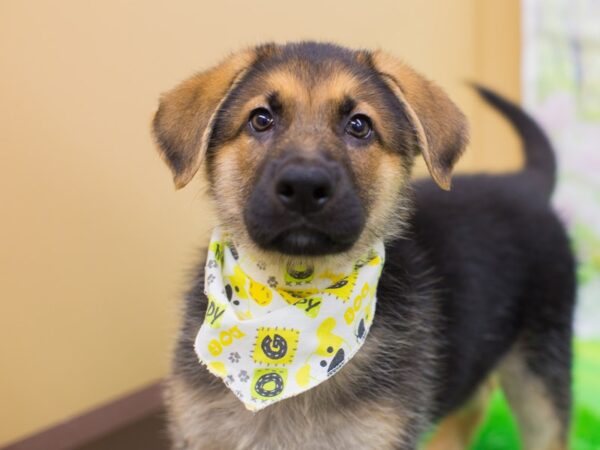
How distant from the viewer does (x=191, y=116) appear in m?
2.08

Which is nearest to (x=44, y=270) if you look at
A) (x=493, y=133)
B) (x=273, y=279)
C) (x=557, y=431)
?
(x=273, y=279)

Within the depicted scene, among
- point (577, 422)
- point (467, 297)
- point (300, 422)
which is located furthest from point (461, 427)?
point (300, 422)

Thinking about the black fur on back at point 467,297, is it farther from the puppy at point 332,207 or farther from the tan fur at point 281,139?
the tan fur at point 281,139

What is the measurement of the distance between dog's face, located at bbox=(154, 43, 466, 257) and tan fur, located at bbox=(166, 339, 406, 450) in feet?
1.52

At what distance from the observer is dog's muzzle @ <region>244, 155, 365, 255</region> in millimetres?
1771

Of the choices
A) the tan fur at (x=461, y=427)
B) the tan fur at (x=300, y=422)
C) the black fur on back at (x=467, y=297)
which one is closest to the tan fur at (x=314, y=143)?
the black fur on back at (x=467, y=297)

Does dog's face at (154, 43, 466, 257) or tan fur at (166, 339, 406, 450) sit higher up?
dog's face at (154, 43, 466, 257)

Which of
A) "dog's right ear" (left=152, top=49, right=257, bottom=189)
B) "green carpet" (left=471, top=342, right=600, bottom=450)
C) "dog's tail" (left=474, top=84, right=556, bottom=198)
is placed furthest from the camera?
"green carpet" (left=471, top=342, right=600, bottom=450)

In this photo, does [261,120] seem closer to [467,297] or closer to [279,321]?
[279,321]

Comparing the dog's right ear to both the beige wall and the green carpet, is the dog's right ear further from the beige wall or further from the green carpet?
the green carpet

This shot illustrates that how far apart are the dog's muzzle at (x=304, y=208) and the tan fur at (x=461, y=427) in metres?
1.76

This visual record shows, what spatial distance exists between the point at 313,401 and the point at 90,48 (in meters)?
1.72

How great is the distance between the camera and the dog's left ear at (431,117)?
2.14 meters

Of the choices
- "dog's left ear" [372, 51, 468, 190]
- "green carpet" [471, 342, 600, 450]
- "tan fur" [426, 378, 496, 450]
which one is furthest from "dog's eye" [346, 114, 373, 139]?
"green carpet" [471, 342, 600, 450]
